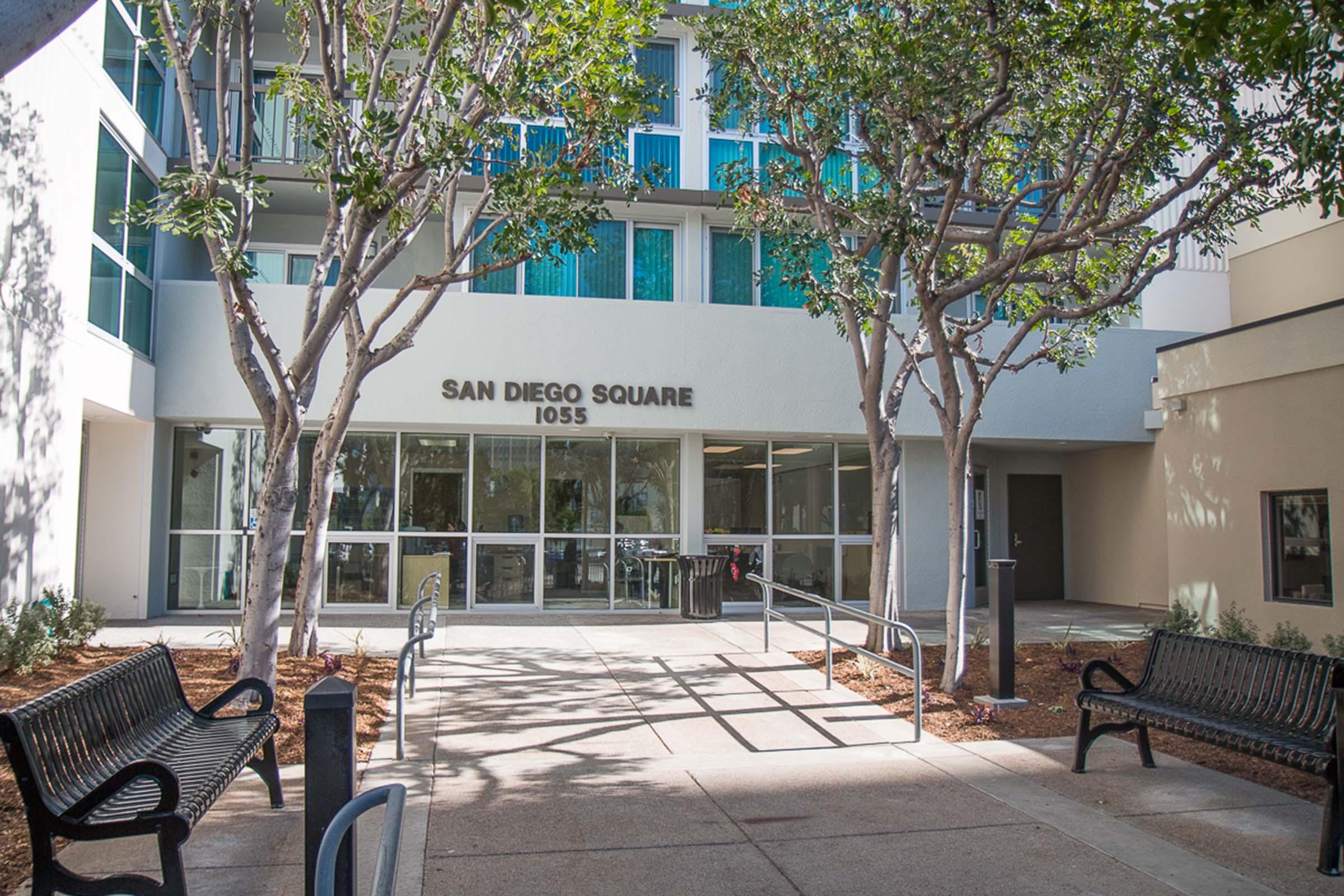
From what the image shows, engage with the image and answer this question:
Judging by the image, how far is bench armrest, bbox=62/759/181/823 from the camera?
4062 mm

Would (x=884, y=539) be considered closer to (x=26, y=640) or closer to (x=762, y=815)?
(x=762, y=815)

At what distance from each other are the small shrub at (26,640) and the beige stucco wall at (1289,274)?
16.3 m

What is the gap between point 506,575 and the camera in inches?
654

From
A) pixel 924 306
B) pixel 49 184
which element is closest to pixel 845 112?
pixel 924 306

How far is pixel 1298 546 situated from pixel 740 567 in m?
8.15

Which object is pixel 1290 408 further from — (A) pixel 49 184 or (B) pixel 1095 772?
(A) pixel 49 184

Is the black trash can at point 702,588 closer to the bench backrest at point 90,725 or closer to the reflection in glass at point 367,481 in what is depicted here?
the reflection in glass at point 367,481

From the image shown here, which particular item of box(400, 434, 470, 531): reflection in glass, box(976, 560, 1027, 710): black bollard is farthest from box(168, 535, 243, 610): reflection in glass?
box(976, 560, 1027, 710): black bollard

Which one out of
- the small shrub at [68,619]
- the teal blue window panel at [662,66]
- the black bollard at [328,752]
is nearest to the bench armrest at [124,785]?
the black bollard at [328,752]

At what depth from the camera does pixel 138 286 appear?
14.5 metres

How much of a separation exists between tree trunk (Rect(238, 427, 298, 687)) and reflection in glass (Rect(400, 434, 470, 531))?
7777 millimetres

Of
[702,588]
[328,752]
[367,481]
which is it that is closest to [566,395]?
[367,481]

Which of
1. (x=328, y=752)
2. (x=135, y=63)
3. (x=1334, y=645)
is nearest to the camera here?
(x=328, y=752)

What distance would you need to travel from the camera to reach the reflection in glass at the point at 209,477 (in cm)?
1598
